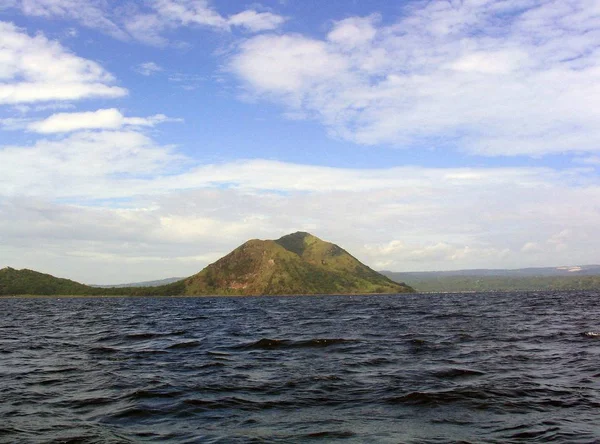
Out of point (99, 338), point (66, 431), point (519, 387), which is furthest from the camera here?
point (99, 338)

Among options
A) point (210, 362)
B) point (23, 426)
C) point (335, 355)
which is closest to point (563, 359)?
point (335, 355)

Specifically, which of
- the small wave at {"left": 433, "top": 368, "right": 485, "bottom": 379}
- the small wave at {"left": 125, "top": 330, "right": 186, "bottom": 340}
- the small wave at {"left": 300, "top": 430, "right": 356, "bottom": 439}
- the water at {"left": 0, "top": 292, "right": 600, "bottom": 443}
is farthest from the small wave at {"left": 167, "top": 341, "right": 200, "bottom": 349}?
the small wave at {"left": 300, "top": 430, "right": 356, "bottom": 439}

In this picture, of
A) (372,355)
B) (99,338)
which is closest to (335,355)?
(372,355)

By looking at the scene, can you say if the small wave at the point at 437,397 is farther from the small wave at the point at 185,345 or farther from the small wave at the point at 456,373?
the small wave at the point at 185,345

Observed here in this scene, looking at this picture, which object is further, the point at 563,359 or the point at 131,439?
the point at 563,359

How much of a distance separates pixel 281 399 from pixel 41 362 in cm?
1752

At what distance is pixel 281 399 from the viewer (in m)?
19.3

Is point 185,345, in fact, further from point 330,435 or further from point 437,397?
point 330,435

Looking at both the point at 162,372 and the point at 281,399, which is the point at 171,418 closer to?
the point at 281,399

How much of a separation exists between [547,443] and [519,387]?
301 inches

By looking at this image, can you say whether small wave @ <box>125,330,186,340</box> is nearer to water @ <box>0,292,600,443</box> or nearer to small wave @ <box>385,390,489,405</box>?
water @ <box>0,292,600,443</box>

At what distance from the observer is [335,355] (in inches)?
1203

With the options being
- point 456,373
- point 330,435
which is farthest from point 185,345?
point 330,435

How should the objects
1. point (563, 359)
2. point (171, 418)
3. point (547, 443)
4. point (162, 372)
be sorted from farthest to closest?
1. point (563, 359)
2. point (162, 372)
3. point (171, 418)
4. point (547, 443)
